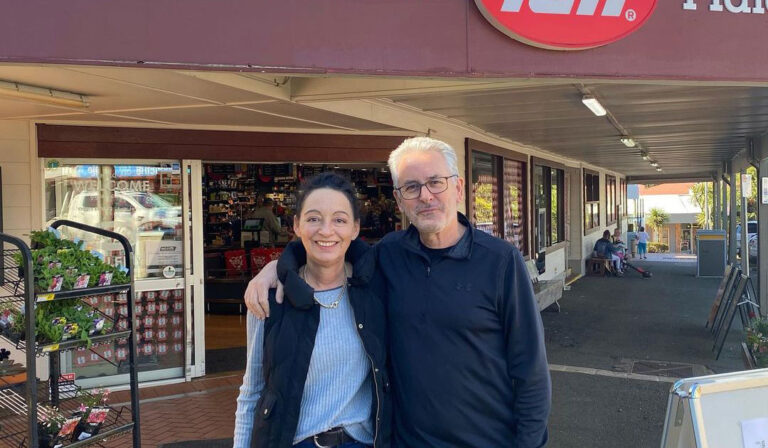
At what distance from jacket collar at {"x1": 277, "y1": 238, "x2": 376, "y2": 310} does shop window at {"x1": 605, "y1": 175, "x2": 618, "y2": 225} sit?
22200mm

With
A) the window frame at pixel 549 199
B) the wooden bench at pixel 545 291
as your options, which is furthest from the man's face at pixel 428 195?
the window frame at pixel 549 199

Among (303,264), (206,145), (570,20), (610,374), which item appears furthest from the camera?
(610,374)

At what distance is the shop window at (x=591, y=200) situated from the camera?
18627 mm

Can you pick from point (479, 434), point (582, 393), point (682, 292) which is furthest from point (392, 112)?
point (682, 292)

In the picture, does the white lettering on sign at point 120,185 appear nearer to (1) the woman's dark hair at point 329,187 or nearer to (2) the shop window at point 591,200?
(1) the woman's dark hair at point 329,187

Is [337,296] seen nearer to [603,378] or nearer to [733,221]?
[603,378]

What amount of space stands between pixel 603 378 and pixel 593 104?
112 inches

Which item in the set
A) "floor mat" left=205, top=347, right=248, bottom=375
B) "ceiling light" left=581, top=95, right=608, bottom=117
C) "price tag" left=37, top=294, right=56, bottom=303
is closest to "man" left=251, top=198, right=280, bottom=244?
"floor mat" left=205, top=347, right=248, bottom=375

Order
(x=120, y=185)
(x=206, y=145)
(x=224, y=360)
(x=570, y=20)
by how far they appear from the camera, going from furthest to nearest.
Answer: (x=224, y=360) < (x=206, y=145) < (x=120, y=185) < (x=570, y=20)

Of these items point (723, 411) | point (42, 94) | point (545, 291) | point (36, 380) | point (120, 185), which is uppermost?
point (42, 94)

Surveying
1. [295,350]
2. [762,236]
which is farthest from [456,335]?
[762,236]

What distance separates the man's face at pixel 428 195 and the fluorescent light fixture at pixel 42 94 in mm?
3225

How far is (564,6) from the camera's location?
3.47 m

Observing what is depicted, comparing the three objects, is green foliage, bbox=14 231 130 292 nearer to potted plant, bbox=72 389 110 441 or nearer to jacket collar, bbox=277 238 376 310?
potted plant, bbox=72 389 110 441
